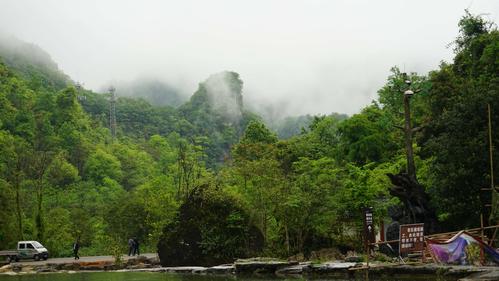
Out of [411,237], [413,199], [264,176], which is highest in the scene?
[264,176]

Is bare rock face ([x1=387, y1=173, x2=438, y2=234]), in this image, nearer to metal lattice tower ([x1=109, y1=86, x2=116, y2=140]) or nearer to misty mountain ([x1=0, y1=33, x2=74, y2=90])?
metal lattice tower ([x1=109, y1=86, x2=116, y2=140])

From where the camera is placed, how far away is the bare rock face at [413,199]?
867 inches

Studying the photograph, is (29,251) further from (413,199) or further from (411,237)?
(411,237)

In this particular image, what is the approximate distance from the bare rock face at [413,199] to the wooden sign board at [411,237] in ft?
19.9

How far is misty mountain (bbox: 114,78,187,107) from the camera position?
6526 inches

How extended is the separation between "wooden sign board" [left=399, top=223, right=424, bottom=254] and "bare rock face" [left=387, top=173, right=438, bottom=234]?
6.06 m

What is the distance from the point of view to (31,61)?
107 metres

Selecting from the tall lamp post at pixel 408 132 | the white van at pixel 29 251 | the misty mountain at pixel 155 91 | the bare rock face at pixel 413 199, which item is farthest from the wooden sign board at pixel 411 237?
the misty mountain at pixel 155 91

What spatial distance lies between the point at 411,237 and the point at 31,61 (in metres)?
105

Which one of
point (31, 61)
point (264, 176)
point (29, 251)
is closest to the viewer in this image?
point (264, 176)

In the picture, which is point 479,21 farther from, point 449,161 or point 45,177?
point 45,177

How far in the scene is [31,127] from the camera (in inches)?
2662

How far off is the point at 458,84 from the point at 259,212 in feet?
44.5

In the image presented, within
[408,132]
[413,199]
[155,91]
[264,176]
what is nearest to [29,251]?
[264,176]
